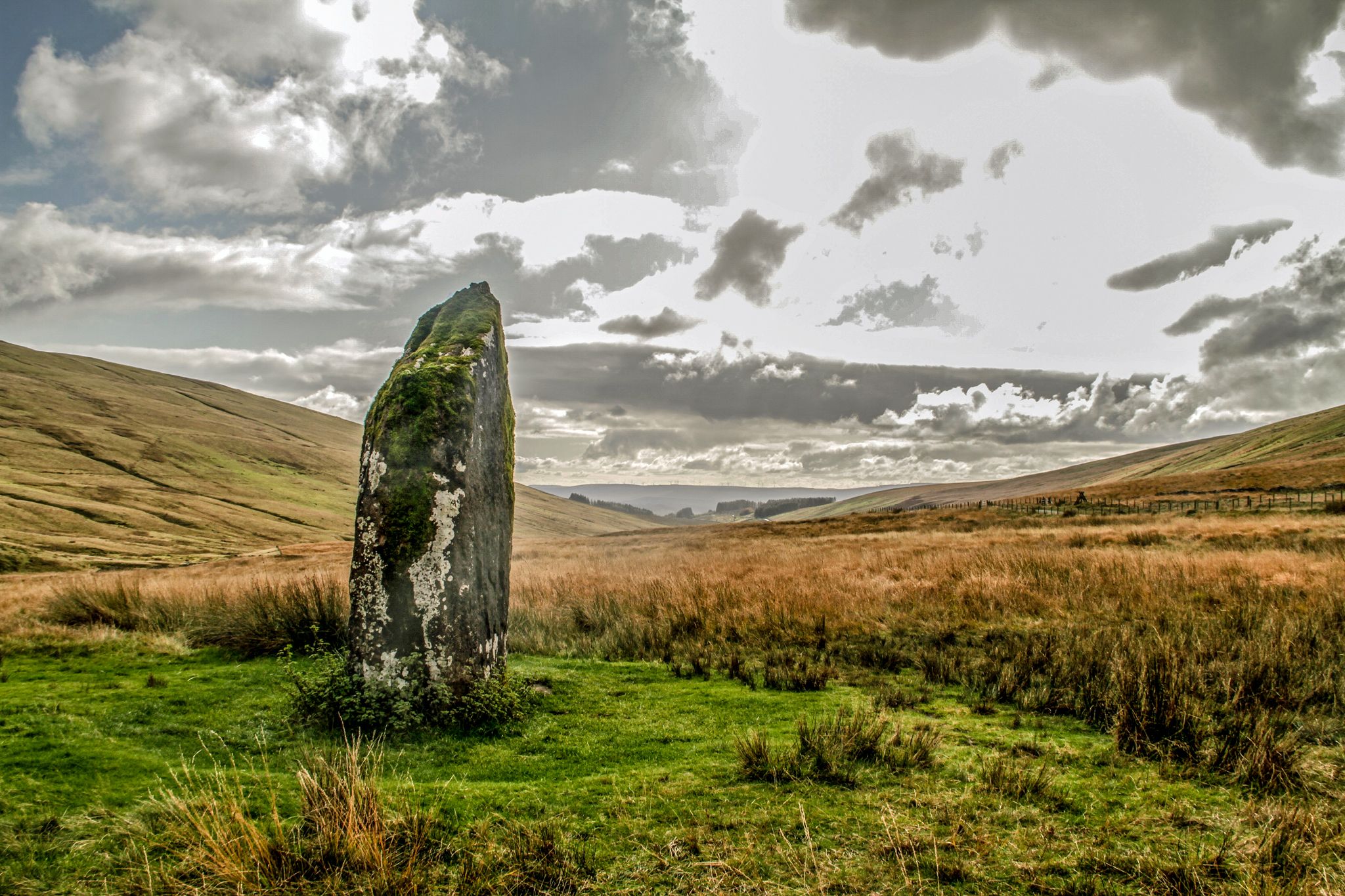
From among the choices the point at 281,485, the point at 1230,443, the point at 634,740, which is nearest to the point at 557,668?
the point at 634,740

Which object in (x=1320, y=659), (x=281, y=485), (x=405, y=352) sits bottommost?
(x=281, y=485)

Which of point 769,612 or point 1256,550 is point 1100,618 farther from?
point 1256,550

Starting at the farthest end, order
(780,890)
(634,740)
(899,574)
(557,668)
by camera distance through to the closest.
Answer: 1. (899,574)
2. (557,668)
3. (634,740)
4. (780,890)

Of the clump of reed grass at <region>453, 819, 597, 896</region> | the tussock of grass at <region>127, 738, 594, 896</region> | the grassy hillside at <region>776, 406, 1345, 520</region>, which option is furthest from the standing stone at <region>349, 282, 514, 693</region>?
the grassy hillside at <region>776, 406, 1345, 520</region>

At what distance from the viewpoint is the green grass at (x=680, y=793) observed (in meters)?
2.96

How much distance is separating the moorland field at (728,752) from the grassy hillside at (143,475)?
60073 millimetres

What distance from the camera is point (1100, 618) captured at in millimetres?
9148

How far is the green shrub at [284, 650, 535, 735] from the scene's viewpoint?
5113 mm

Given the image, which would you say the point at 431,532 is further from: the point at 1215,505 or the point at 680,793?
the point at 1215,505

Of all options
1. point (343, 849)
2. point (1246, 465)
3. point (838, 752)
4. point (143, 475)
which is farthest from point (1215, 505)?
point (143, 475)

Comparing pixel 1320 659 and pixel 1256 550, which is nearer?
pixel 1320 659

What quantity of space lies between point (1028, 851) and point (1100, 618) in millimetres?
7292

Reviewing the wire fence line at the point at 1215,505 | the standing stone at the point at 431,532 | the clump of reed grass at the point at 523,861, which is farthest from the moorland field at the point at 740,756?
the wire fence line at the point at 1215,505

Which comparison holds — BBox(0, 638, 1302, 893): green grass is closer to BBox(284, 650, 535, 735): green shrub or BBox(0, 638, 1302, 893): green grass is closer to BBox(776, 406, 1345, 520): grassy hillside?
BBox(284, 650, 535, 735): green shrub
